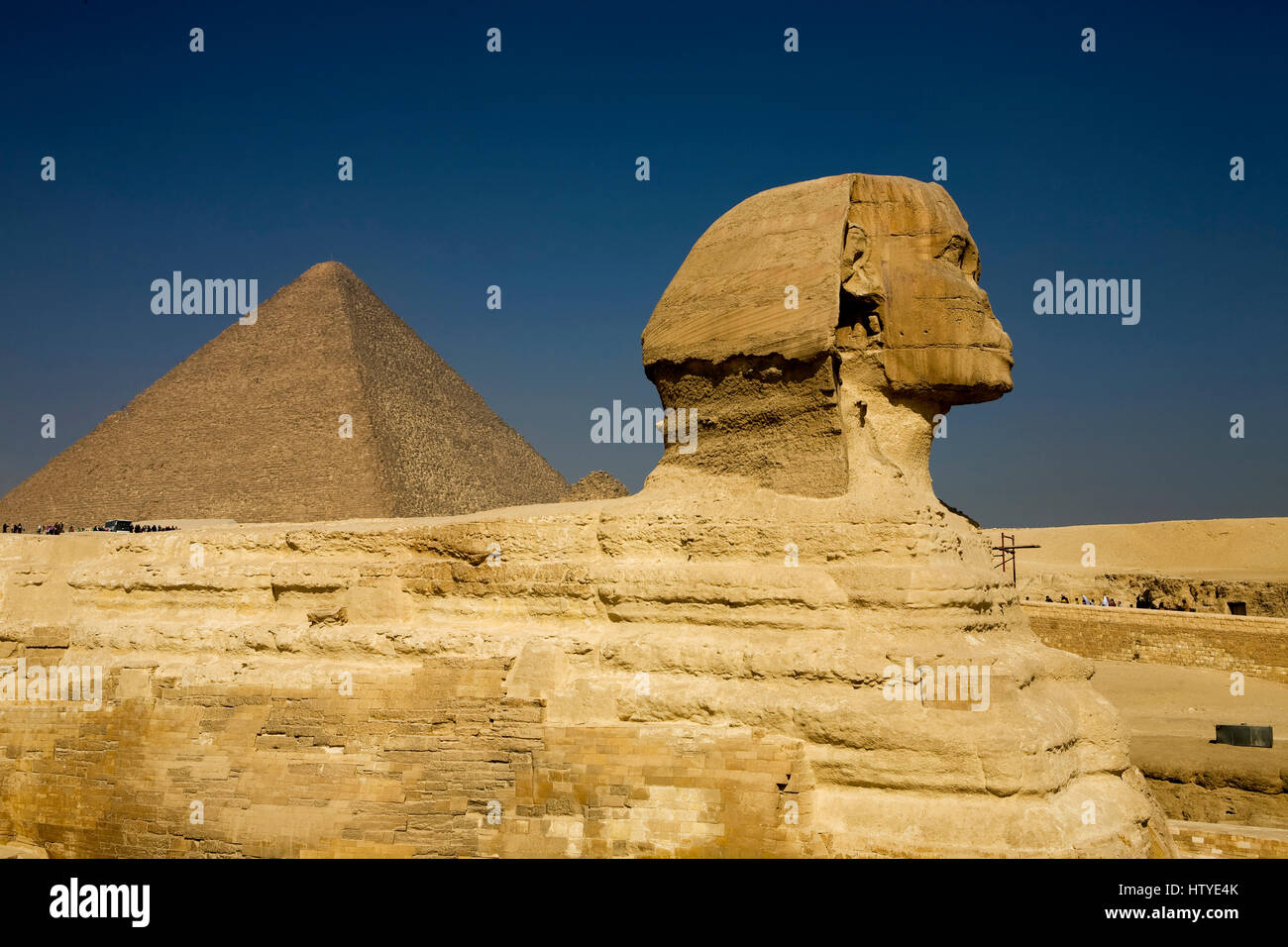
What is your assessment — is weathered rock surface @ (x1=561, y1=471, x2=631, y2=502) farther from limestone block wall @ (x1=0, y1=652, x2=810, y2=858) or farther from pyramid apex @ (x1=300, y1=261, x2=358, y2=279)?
pyramid apex @ (x1=300, y1=261, x2=358, y2=279)

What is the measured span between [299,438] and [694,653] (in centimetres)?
5077

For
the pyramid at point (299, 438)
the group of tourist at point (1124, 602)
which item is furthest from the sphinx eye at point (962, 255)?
the pyramid at point (299, 438)

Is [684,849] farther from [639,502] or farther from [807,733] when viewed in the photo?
[639,502]

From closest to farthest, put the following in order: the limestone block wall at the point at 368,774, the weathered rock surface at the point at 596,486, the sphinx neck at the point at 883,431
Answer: the limestone block wall at the point at 368,774 < the sphinx neck at the point at 883,431 < the weathered rock surface at the point at 596,486

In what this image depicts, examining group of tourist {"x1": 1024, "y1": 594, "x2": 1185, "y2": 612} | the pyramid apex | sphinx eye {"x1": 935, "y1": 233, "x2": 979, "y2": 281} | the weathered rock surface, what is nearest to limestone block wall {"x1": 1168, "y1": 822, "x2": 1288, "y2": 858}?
sphinx eye {"x1": 935, "y1": 233, "x2": 979, "y2": 281}

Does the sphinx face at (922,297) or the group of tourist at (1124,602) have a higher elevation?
the sphinx face at (922,297)

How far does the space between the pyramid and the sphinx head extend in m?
42.9

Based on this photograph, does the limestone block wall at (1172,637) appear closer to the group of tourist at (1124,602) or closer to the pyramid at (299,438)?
the group of tourist at (1124,602)

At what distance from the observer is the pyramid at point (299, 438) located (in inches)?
2013

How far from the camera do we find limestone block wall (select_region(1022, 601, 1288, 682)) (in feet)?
51.1

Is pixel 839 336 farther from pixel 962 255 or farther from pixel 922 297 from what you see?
pixel 962 255

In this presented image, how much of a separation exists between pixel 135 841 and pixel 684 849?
3.57 m

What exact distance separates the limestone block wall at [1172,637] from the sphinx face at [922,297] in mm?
12095

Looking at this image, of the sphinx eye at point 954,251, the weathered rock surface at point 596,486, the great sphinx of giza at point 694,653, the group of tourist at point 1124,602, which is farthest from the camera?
the group of tourist at point 1124,602
